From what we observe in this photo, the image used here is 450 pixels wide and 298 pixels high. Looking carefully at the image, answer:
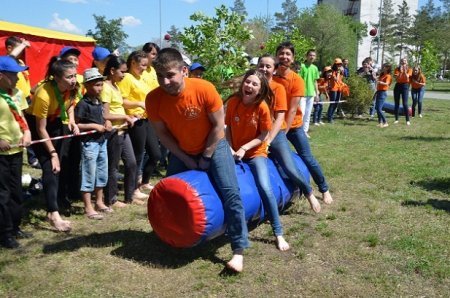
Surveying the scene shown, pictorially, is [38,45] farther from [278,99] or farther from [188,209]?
[188,209]

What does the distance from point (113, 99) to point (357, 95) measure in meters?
11.2

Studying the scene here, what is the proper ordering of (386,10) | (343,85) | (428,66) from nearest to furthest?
(343,85), (428,66), (386,10)

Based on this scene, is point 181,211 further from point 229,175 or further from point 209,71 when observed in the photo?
point 209,71

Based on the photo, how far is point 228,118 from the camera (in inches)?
195

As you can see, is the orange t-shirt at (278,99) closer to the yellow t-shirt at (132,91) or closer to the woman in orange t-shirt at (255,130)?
the woman in orange t-shirt at (255,130)

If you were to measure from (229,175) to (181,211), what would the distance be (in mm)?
544

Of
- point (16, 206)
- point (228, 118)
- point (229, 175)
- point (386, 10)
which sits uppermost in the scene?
point (386, 10)

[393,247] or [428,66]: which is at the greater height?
[428,66]

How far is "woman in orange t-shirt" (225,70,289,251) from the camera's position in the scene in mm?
4676

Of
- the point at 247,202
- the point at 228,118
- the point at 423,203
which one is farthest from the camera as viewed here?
the point at 423,203

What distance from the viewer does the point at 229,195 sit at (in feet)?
13.7

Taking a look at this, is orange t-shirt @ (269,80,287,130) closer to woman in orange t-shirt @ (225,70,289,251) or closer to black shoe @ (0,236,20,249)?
woman in orange t-shirt @ (225,70,289,251)

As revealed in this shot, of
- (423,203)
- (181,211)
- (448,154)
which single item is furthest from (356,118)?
(181,211)

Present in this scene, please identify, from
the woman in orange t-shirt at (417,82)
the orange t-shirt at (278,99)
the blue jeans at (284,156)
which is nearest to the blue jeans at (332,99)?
the woman in orange t-shirt at (417,82)
